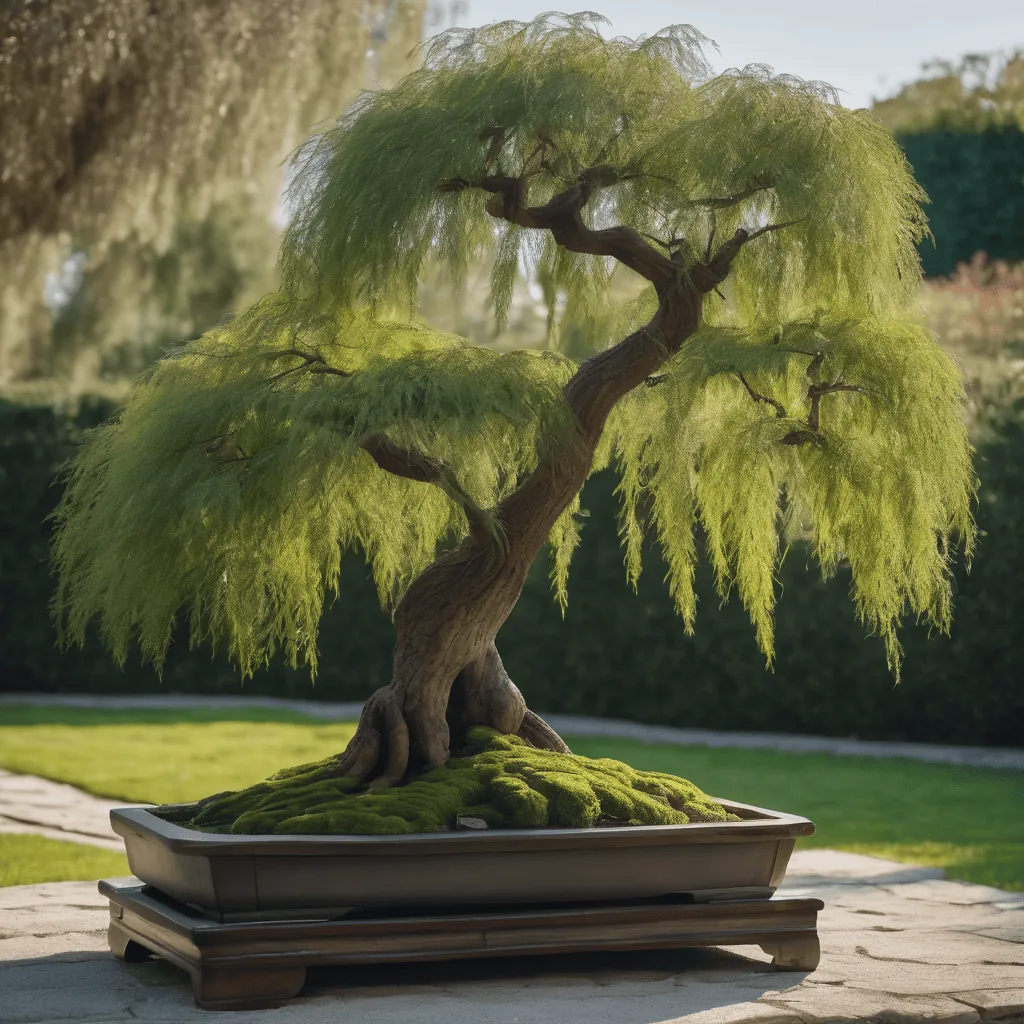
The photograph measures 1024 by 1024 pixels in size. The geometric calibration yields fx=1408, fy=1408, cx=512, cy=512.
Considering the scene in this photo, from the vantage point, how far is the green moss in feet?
11.2

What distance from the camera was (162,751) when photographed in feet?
27.6

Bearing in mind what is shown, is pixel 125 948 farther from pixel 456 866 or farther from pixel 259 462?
pixel 259 462

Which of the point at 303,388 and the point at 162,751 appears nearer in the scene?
the point at 303,388

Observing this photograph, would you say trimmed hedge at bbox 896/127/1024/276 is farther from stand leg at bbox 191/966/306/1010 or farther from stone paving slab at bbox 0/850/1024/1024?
stand leg at bbox 191/966/306/1010

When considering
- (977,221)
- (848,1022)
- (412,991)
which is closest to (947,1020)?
(848,1022)

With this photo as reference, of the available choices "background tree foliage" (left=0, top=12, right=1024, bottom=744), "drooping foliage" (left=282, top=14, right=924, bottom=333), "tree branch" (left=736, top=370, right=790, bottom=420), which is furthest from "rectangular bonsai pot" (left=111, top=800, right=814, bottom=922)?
"background tree foliage" (left=0, top=12, right=1024, bottom=744)

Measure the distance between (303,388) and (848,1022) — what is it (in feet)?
6.30

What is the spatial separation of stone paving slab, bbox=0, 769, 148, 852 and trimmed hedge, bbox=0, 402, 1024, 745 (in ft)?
9.13

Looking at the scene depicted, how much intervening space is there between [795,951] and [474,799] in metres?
0.91

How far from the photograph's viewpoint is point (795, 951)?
3596 mm

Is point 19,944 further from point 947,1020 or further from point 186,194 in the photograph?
point 186,194

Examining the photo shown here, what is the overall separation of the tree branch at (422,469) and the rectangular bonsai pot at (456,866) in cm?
76

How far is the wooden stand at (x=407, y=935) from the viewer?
3119mm

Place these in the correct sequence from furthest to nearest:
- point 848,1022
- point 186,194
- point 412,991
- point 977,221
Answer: point 977,221
point 186,194
point 412,991
point 848,1022
